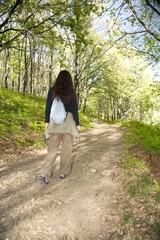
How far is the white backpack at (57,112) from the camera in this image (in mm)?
4918

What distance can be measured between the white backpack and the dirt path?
1.50 m

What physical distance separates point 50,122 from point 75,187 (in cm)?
159

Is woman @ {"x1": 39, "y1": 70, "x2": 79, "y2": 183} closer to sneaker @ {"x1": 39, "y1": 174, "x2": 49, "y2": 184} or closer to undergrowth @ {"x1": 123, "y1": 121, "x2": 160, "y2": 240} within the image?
sneaker @ {"x1": 39, "y1": 174, "x2": 49, "y2": 184}

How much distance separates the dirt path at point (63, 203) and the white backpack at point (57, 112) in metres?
1.50

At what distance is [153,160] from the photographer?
6672mm

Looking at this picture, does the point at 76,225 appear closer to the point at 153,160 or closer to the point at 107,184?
the point at 107,184

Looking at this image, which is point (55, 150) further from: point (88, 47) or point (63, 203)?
point (88, 47)

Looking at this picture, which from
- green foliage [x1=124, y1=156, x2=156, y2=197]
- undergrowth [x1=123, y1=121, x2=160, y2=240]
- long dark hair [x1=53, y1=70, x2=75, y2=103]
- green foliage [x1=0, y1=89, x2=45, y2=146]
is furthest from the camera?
green foliage [x1=0, y1=89, x2=45, y2=146]

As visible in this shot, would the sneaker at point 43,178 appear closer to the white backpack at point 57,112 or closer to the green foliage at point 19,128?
the white backpack at point 57,112

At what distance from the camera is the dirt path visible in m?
3.57

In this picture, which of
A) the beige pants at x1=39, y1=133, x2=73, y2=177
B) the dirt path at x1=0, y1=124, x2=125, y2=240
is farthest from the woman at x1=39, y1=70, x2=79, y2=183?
the dirt path at x1=0, y1=124, x2=125, y2=240

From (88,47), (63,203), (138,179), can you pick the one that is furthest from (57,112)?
(88,47)

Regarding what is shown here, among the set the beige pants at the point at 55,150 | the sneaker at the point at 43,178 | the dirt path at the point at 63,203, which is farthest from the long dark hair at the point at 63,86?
Answer: the dirt path at the point at 63,203

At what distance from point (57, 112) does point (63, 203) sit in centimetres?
191
